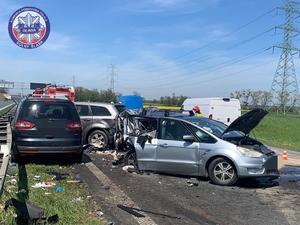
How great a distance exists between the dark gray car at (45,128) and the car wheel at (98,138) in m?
3.84

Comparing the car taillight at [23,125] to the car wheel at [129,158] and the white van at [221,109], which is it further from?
the white van at [221,109]

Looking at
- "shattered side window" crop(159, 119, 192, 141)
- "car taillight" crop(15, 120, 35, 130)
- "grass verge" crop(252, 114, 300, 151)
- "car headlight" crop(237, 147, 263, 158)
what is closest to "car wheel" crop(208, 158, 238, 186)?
"car headlight" crop(237, 147, 263, 158)

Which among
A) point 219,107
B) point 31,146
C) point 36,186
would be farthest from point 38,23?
point 219,107

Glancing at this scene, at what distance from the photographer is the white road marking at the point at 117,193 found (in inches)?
282

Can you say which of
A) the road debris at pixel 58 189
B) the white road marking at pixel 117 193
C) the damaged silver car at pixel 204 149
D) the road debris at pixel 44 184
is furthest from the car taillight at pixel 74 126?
the road debris at pixel 58 189

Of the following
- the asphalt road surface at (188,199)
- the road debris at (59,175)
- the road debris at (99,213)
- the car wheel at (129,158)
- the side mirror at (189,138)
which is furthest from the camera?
the car wheel at (129,158)

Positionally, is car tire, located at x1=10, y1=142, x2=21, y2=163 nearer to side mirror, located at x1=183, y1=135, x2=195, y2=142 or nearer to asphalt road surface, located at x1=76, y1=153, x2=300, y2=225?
asphalt road surface, located at x1=76, y1=153, x2=300, y2=225

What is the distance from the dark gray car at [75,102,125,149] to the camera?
16875mm

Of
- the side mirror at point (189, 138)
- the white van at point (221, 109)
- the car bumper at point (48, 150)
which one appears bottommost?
the car bumper at point (48, 150)

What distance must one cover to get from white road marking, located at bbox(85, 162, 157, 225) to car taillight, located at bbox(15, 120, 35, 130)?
5.91ft

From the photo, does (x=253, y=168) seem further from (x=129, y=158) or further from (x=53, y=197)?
(x=53, y=197)

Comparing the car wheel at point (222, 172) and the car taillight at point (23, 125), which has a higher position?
the car taillight at point (23, 125)

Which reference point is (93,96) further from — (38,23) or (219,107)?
(38,23)

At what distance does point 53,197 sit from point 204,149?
405cm
